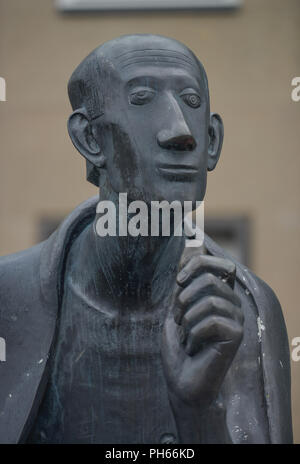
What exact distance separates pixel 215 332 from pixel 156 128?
392 mm

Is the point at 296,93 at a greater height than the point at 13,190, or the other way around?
the point at 296,93

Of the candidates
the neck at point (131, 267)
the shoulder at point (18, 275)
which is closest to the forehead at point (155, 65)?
the neck at point (131, 267)

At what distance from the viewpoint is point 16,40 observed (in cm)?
640

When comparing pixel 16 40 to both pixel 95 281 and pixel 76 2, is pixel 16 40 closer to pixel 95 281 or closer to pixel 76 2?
pixel 76 2

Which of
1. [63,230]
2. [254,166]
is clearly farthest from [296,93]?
[63,230]

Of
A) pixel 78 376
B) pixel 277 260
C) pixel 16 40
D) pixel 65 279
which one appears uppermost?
pixel 16 40

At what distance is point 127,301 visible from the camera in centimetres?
233

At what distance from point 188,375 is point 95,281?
36 cm

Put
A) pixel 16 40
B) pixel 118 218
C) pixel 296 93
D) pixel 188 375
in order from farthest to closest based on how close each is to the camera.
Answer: pixel 16 40, pixel 296 93, pixel 118 218, pixel 188 375

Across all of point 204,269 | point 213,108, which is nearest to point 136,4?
point 213,108

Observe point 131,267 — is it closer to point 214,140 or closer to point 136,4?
point 214,140

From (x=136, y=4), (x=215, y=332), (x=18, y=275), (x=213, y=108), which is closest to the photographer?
(x=215, y=332)

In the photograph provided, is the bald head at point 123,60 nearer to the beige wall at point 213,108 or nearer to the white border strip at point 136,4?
the beige wall at point 213,108

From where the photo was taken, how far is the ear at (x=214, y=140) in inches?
91.5
